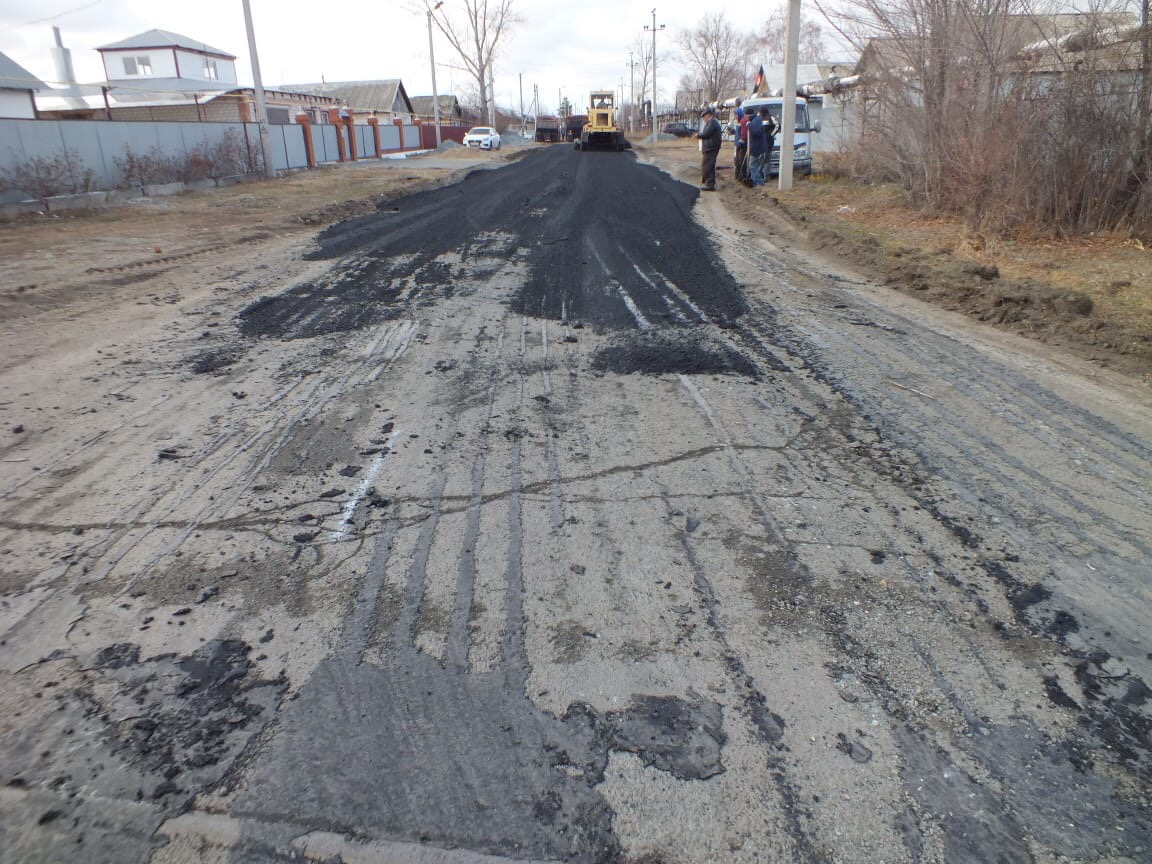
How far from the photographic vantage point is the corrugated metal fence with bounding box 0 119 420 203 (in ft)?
56.8

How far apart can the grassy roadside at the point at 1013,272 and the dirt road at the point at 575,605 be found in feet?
4.11

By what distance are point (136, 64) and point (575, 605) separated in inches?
2875

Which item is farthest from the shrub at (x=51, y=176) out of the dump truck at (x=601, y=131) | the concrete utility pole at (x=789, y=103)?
the dump truck at (x=601, y=131)

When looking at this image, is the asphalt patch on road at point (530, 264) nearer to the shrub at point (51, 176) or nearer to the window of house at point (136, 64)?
the shrub at point (51, 176)

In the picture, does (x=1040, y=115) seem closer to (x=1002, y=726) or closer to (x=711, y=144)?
(x=711, y=144)

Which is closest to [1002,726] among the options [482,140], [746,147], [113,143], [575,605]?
[575,605]

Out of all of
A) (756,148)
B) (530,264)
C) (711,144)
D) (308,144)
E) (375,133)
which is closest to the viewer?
(530,264)

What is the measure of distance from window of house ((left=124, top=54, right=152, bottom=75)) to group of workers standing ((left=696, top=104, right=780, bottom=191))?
5781cm

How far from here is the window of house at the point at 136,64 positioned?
5962 cm

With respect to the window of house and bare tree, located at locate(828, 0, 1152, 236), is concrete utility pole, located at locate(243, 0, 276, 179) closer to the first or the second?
bare tree, located at locate(828, 0, 1152, 236)

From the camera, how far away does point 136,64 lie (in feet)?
196

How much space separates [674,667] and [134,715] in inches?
79.3

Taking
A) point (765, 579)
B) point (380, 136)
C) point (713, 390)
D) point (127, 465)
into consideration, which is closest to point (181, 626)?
point (127, 465)

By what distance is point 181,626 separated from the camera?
3.20 meters
